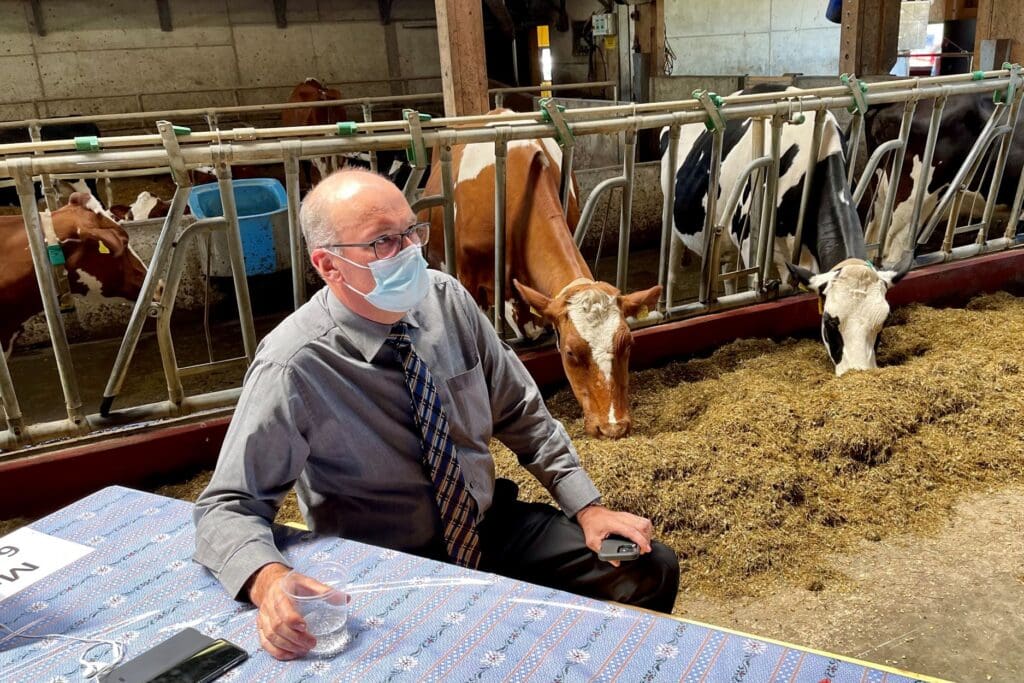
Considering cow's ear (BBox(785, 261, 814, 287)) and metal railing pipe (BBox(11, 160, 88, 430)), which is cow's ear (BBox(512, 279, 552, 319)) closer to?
cow's ear (BBox(785, 261, 814, 287))

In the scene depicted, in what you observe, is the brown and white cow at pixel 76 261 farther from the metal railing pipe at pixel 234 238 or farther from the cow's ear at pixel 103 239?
the metal railing pipe at pixel 234 238

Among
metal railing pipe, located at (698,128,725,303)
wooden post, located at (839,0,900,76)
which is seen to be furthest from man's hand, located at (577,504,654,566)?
wooden post, located at (839,0,900,76)

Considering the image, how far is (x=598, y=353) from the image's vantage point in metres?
3.17

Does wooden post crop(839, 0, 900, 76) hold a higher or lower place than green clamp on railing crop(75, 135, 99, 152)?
higher

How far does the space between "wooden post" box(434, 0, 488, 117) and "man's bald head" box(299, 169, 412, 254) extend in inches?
92.4

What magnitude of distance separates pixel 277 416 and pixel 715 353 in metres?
3.05

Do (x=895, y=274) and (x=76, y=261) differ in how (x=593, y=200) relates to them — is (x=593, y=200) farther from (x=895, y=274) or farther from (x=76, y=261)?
(x=76, y=261)

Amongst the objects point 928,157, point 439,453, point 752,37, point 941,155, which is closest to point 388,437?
point 439,453

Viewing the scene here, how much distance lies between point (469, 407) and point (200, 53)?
1245 cm

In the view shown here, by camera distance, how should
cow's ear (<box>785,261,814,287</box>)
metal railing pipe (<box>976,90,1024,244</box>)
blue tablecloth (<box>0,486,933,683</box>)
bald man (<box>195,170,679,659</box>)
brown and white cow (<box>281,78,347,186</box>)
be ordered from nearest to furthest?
1. blue tablecloth (<box>0,486,933,683</box>)
2. bald man (<box>195,170,679,659</box>)
3. cow's ear (<box>785,261,814,287</box>)
4. metal railing pipe (<box>976,90,1024,244</box>)
5. brown and white cow (<box>281,78,347,186</box>)

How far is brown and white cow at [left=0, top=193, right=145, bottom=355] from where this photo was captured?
418cm

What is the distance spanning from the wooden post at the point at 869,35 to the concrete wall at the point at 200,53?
8350mm

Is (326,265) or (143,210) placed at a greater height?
(326,265)

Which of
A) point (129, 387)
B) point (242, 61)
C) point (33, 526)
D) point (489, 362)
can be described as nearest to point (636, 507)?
point (489, 362)
